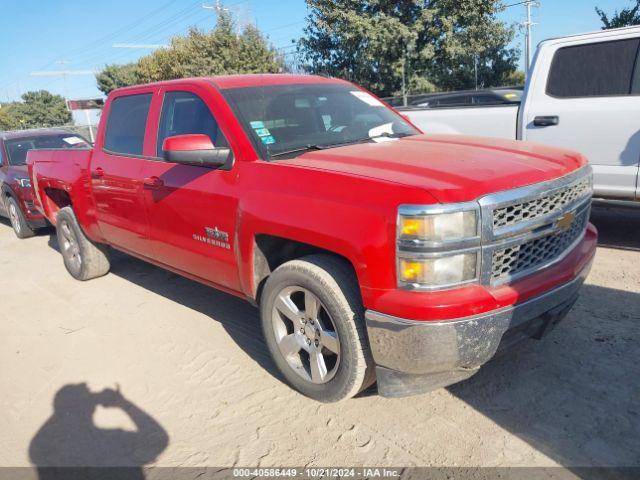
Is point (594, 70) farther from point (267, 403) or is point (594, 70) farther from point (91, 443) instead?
point (91, 443)

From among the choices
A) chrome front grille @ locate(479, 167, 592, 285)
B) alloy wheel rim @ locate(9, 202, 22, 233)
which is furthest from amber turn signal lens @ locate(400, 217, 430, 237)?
alloy wheel rim @ locate(9, 202, 22, 233)

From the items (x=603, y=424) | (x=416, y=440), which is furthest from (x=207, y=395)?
(x=603, y=424)

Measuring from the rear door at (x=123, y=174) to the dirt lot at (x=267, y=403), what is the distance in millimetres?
774

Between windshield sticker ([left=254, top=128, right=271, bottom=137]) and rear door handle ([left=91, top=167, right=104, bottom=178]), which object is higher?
windshield sticker ([left=254, top=128, right=271, bottom=137])

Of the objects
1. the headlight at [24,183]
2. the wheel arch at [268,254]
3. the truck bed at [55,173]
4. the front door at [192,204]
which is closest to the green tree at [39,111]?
the headlight at [24,183]

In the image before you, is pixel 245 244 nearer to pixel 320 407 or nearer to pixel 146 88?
pixel 320 407

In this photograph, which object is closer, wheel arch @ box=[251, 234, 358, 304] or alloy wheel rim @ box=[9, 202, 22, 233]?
wheel arch @ box=[251, 234, 358, 304]

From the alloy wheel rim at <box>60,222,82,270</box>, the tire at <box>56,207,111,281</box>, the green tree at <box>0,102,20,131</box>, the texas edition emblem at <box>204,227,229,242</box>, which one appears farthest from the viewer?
the green tree at <box>0,102,20,131</box>

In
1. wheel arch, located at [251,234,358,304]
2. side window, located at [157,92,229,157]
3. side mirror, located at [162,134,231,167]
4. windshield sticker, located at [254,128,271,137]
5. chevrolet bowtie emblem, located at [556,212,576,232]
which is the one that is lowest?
wheel arch, located at [251,234,358,304]

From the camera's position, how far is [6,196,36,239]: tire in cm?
841

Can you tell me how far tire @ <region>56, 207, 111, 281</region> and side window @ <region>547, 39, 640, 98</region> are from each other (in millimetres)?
5096

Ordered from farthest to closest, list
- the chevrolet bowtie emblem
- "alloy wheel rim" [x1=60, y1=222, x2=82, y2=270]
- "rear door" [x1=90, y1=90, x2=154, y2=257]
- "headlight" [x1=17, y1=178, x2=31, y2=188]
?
1. "headlight" [x1=17, y1=178, x2=31, y2=188]
2. "alloy wheel rim" [x1=60, y1=222, x2=82, y2=270]
3. "rear door" [x1=90, y1=90, x2=154, y2=257]
4. the chevrolet bowtie emblem

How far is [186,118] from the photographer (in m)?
3.89

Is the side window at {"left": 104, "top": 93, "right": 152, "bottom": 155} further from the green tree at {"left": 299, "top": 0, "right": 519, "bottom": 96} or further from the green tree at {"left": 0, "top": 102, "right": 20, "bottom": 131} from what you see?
the green tree at {"left": 0, "top": 102, "right": 20, "bottom": 131}
